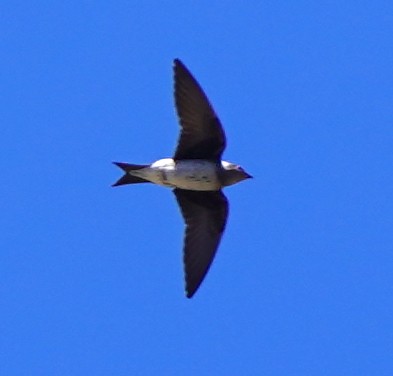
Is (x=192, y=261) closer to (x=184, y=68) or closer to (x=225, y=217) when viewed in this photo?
(x=225, y=217)

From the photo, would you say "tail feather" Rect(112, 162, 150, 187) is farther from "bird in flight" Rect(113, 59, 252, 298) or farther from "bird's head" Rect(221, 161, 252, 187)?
"bird's head" Rect(221, 161, 252, 187)

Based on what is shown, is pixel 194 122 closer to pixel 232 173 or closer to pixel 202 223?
pixel 232 173

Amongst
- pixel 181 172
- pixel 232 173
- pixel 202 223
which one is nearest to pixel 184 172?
pixel 181 172

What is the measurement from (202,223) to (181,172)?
716 mm

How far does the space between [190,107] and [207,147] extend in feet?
1.50

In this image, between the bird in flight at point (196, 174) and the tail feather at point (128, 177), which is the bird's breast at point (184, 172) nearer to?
the bird in flight at point (196, 174)

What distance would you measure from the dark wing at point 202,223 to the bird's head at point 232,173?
378 mm

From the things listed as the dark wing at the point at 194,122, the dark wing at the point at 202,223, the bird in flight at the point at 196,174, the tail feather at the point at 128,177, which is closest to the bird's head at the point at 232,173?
the bird in flight at the point at 196,174

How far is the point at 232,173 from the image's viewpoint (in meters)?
→ 16.6

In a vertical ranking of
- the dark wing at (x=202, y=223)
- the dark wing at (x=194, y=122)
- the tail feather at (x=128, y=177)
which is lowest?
the dark wing at (x=202, y=223)

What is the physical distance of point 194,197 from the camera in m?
17.0

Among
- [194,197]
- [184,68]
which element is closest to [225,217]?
[194,197]

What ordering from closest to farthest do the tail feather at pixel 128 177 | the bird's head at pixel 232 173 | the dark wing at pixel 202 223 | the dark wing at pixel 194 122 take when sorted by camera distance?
1. the dark wing at pixel 194 122
2. the tail feather at pixel 128 177
3. the bird's head at pixel 232 173
4. the dark wing at pixel 202 223

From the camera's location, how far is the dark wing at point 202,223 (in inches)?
664
